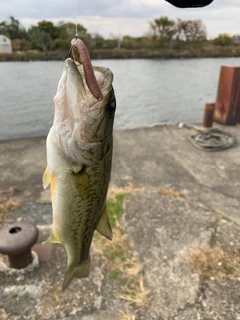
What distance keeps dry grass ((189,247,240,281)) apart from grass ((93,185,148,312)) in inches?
25.6

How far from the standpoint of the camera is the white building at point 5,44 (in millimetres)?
26775

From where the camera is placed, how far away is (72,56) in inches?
56.4

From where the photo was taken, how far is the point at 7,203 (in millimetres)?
4766

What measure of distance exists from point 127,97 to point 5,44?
15327mm

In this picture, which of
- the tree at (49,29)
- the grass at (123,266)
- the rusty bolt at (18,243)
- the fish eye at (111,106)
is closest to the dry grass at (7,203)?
the rusty bolt at (18,243)

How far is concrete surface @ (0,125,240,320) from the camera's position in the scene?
3.02m

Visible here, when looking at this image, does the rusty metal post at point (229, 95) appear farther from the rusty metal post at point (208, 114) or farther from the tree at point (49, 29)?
the tree at point (49, 29)

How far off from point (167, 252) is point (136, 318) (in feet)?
3.23

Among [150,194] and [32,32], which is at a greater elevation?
[32,32]

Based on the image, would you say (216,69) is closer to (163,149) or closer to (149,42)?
(149,42)

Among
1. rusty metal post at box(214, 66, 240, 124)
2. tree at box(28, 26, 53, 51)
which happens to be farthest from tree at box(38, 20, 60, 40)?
rusty metal post at box(214, 66, 240, 124)

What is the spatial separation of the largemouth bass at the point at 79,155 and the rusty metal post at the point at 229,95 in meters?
7.90

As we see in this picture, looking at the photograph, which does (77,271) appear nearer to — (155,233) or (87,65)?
(87,65)

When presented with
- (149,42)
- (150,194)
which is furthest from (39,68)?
(150,194)
